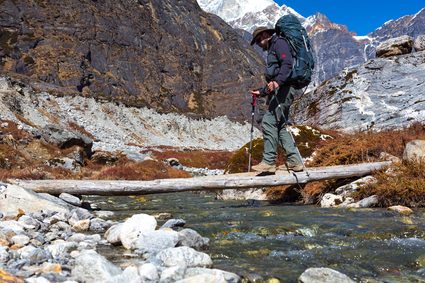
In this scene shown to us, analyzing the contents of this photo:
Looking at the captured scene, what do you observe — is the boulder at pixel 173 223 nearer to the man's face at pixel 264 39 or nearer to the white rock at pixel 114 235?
the white rock at pixel 114 235

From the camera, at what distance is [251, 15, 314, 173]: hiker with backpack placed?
845 centimetres

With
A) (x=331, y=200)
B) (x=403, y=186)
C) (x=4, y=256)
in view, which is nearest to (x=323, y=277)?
(x=4, y=256)

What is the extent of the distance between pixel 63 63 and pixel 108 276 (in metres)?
129

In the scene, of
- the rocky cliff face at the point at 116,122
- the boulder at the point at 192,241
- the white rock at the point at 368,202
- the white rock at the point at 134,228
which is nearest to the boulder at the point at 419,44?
the white rock at the point at 368,202

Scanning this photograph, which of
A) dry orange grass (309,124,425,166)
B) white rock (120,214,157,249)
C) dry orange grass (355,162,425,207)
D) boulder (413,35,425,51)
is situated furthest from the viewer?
boulder (413,35,425,51)

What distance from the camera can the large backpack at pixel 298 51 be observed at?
27.8ft

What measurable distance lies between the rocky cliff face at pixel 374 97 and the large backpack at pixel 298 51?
8827mm

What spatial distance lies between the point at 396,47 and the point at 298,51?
45.3ft

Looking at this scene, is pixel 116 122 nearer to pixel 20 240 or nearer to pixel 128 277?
pixel 20 240

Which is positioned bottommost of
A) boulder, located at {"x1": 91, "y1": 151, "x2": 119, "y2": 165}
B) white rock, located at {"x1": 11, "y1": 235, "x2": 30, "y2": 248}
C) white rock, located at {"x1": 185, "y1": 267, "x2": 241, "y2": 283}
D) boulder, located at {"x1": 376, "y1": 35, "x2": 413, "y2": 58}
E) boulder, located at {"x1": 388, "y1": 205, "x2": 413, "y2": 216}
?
boulder, located at {"x1": 91, "y1": 151, "x2": 119, "y2": 165}

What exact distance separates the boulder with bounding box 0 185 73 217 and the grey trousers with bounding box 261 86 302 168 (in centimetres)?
430

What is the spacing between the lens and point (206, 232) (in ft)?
21.8

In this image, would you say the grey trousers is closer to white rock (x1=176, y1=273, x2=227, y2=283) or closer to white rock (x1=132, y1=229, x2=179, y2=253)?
white rock (x1=132, y1=229, x2=179, y2=253)

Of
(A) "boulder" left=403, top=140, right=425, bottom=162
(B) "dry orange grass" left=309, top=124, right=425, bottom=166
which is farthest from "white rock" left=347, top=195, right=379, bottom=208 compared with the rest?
(B) "dry orange grass" left=309, top=124, right=425, bottom=166
